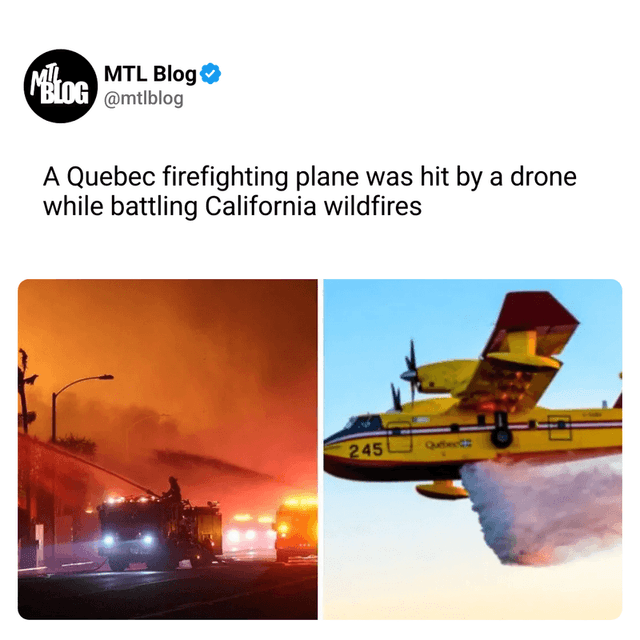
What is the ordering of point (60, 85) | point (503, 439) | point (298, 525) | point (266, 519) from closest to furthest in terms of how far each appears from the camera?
1. point (60, 85)
2. point (298, 525)
3. point (266, 519)
4. point (503, 439)

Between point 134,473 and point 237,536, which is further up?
point 134,473

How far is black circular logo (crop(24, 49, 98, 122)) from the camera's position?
32.3ft

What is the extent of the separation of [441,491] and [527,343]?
1661 mm

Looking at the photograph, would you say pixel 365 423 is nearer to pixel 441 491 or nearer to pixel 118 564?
pixel 441 491

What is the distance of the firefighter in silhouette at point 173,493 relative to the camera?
33.4 ft

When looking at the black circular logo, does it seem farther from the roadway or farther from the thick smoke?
the thick smoke

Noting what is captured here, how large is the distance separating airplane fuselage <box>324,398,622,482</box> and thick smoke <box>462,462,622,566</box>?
209mm

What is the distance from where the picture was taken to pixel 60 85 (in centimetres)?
995

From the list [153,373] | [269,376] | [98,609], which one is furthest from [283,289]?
[98,609]

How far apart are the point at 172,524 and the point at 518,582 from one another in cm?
346

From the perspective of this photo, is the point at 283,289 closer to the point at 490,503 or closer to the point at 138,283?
the point at 138,283

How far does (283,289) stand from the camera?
10195mm

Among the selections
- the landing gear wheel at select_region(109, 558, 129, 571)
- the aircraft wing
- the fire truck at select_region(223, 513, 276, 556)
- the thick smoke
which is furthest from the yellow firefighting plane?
the landing gear wheel at select_region(109, 558, 129, 571)

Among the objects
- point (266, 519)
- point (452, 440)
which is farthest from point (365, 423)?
point (266, 519)
